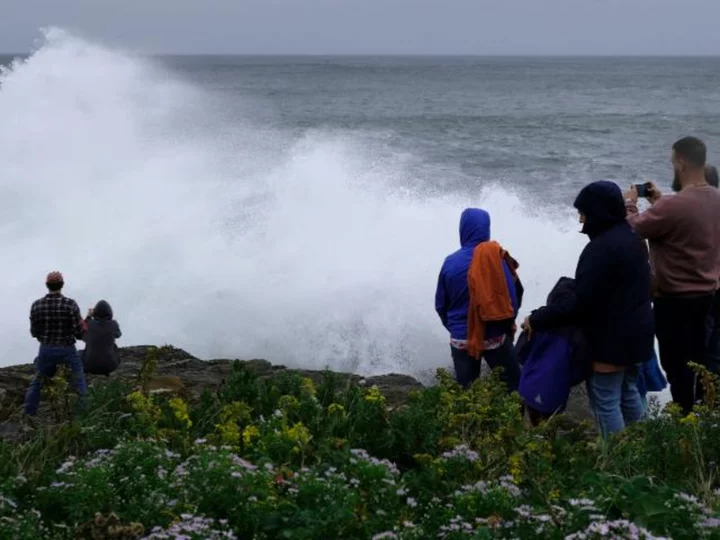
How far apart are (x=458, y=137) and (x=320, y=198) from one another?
23.0 m

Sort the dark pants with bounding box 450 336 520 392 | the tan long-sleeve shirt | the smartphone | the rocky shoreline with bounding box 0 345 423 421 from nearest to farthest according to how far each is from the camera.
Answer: the tan long-sleeve shirt < the smartphone < the dark pants with bounding box 450 336 520 392 < the rocky shoreline with bounding box 0 345 423 421

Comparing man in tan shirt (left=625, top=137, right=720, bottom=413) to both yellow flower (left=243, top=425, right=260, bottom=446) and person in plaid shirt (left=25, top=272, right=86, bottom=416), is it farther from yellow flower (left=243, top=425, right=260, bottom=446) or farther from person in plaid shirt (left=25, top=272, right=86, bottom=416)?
person in plaid shirt (left=25, top=272, right=86, bottom=416)

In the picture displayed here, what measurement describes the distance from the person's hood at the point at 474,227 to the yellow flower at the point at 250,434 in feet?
8.33

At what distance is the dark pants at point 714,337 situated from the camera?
6.40 meters

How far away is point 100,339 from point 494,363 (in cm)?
348

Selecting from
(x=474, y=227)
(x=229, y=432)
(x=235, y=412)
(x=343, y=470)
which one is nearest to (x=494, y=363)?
(x=474, y=227)

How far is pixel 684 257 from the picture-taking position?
5965 millimetres

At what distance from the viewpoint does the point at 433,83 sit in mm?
88625

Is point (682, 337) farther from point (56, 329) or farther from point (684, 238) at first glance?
point (56, 329)

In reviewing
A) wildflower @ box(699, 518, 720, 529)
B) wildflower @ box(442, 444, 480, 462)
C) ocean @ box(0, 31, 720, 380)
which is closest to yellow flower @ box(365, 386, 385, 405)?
wildflower @ box(442, 444, 480, 462)

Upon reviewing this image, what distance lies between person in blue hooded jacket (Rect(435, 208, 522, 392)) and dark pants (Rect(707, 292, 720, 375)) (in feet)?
3.79

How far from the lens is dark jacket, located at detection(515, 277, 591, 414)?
5.66 m

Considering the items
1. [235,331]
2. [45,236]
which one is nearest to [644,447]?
[235,331]

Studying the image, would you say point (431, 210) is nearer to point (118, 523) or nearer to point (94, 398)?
point (94, 398)
